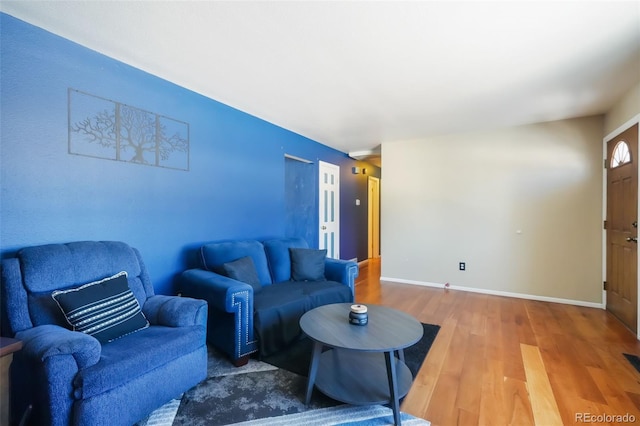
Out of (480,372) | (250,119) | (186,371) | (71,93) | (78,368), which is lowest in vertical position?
(480,372)

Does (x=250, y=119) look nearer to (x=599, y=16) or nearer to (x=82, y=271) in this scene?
(x=82, y=271)

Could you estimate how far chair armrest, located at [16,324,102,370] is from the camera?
4.36ft

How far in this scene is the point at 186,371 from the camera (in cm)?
177

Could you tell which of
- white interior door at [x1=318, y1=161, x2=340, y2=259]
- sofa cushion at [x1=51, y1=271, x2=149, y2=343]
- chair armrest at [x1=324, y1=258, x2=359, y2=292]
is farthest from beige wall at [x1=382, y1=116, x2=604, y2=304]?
sofa cushion at [x1=51, y1=271, x2=149, y2=343]

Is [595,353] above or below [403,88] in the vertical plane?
below

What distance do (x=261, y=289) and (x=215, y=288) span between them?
0.63 metres

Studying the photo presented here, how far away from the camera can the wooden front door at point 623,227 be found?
9.46 ft

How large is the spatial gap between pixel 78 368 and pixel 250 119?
9.67 feet

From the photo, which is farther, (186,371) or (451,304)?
(451,304)

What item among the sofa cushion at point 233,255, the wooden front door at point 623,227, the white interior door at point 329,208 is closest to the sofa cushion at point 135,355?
the sofa cushion at point 233,255

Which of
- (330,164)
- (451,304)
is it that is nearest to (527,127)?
(451,304)

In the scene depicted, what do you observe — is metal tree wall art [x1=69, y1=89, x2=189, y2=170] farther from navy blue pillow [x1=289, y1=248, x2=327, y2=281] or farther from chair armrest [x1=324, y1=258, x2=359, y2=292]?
chair armrest [x1=324, y1=258, x2=359, y2=292]

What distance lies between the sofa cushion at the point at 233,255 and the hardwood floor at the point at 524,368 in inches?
68.6

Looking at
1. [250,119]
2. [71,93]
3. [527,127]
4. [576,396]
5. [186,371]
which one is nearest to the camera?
[186,371]
